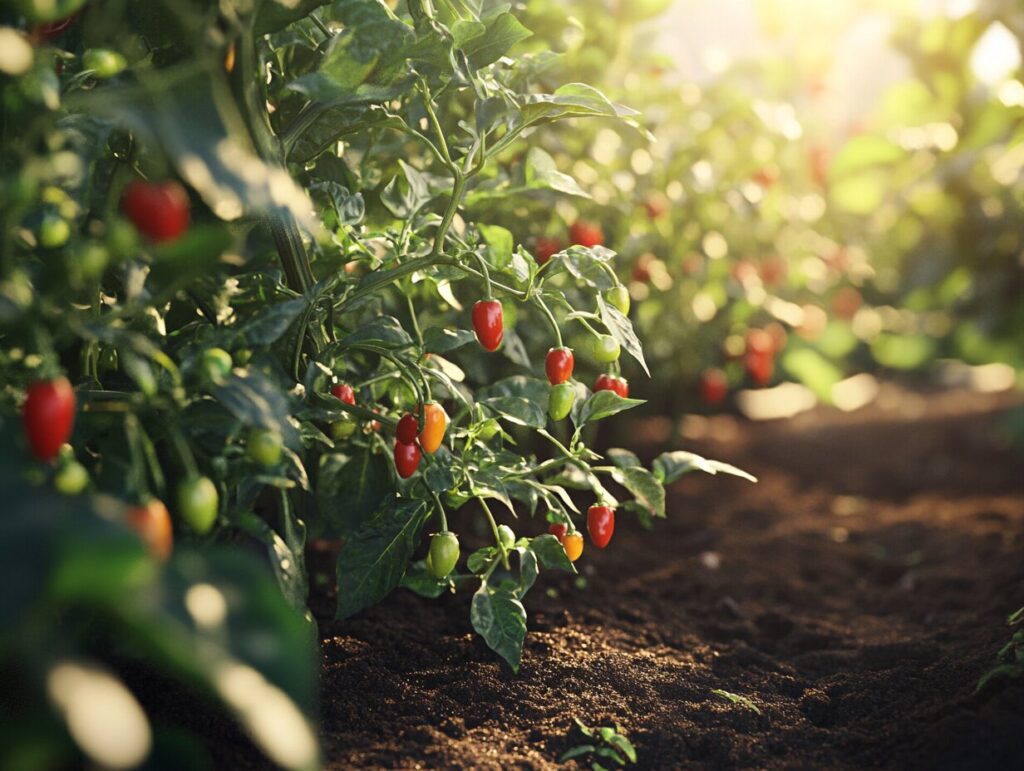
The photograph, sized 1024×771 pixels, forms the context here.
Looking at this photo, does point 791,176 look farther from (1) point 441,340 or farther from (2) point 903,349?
(1) point 441,340

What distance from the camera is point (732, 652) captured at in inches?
64.5

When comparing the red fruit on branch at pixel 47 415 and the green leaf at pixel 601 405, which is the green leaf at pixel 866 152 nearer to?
the green leaf at pixel 601 405

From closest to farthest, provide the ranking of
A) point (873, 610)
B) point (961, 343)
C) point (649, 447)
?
point (873, 610) → point (649, 447) → point (961, 343)

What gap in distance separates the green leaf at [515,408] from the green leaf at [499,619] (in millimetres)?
239

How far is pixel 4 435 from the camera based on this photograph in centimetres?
88

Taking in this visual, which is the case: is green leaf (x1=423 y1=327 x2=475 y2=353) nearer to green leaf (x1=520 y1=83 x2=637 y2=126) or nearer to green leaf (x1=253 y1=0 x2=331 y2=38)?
green leaf (x1=520 y1=83 x2=637 y2=126)

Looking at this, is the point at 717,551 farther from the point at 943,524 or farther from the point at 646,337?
the point at 943,524

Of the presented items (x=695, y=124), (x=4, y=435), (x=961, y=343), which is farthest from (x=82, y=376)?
(x=961, y=343)

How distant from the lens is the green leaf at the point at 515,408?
127cm

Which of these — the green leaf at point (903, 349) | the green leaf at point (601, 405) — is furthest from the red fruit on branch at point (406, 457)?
the green leaf at point (903, 349)

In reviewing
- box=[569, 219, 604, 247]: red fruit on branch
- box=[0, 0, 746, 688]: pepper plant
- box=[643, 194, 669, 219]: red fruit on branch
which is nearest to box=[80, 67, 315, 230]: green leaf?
box=[0, 0, 746, 688]: pepper plant

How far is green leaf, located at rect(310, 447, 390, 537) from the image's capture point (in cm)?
143

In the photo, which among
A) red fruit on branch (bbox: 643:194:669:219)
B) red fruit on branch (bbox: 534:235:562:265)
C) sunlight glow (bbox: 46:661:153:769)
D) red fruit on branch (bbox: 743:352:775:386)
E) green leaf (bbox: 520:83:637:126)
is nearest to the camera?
sunlight glow (bbox: 46:661:153:769)

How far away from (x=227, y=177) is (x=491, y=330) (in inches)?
18.8
